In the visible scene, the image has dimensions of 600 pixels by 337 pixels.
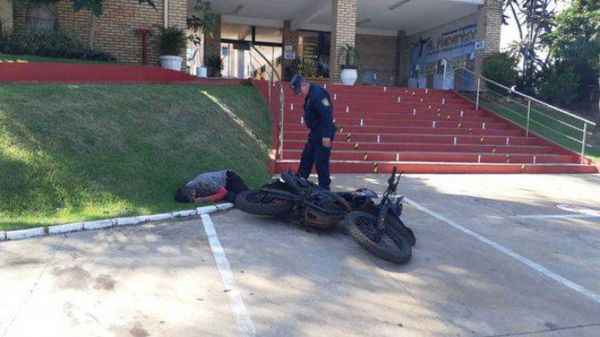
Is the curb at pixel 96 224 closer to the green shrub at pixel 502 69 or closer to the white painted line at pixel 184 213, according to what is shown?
the white painted line at pixel 184 213

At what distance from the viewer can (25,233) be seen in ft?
16.8

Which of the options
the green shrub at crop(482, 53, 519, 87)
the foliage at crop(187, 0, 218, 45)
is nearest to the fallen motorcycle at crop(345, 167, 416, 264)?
the foliage at crop(187, 0, 218, 45)

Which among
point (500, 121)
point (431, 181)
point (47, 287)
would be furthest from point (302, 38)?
point (47, 287)

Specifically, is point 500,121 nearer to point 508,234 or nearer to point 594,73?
point 594,73

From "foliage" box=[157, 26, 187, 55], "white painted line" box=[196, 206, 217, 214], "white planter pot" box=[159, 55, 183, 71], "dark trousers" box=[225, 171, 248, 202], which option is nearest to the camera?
"white painted line" box=[196, 206, 217, 214]

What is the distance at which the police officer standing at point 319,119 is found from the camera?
718 cm

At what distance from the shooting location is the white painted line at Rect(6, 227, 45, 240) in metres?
5.04

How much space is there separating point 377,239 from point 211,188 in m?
2.52

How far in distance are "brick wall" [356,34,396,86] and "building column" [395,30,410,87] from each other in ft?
0.82

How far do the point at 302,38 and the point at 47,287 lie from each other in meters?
20.1

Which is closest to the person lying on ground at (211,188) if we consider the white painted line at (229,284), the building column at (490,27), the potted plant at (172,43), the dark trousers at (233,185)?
the dark trousers at (233,185)

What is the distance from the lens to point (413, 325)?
3691 millimetres

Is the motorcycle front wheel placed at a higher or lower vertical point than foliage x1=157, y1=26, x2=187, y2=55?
lower

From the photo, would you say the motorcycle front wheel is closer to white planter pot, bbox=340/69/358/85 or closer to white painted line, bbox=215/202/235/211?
white painted line, bbox=215/202/235/211
